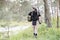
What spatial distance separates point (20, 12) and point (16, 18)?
114cm

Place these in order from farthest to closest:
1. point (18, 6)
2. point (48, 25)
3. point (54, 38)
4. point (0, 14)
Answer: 1. point (18, 6)
2. point (0, 14)
3. point (48, 25)
4. point (54, 38)

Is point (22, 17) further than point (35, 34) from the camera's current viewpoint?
Yes

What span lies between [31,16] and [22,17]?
21757 millimetres

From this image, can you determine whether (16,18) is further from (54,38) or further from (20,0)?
(54,38)

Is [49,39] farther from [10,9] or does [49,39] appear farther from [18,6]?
[18,6]

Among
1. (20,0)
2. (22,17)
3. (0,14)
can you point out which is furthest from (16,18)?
(0,14)

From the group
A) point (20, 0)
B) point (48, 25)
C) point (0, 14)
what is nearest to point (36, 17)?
point (48, 25)

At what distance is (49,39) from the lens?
9680mm

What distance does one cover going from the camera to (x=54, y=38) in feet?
31.5

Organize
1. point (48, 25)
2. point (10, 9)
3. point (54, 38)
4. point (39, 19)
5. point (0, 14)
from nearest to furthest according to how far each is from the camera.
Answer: point (54, 38) → point (39, 19) → point (48, 25) → point (0, 14) → point (10, 9)

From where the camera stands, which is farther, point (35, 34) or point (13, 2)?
point (13, 2)

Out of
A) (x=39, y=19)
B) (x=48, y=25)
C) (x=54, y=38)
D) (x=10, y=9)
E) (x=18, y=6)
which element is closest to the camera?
(x=54, y=38)

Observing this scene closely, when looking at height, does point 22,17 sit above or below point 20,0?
below

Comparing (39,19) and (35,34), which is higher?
(39,19)
